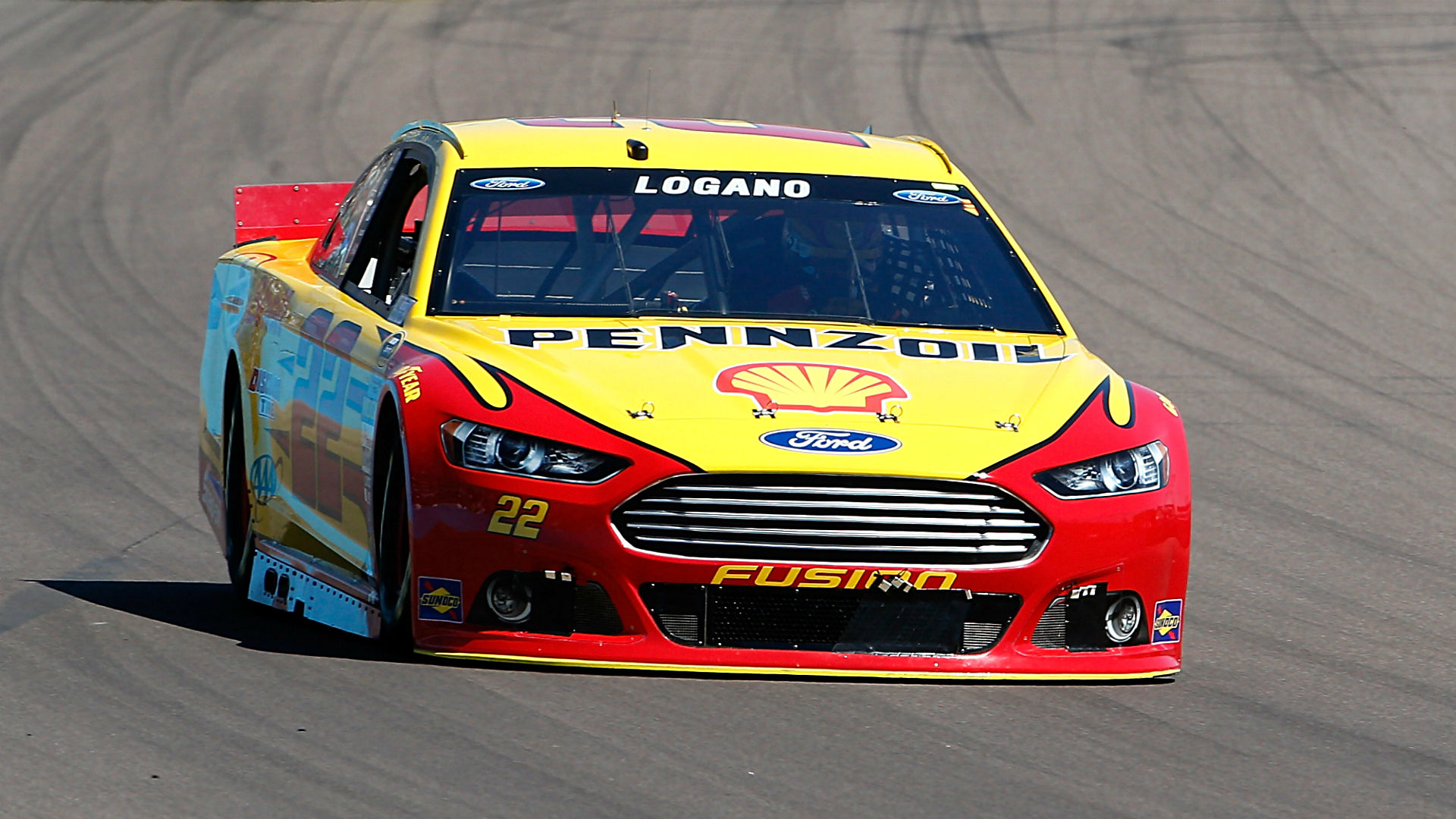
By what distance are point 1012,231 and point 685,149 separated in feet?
32.1

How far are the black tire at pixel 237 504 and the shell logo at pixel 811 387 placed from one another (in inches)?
80.8

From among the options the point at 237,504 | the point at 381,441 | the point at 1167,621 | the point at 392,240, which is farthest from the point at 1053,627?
the point at 237,504

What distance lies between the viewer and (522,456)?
6031 mm

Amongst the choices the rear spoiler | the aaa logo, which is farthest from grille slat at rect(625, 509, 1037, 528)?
the rear spoiler

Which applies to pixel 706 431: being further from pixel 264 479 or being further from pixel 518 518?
pixel 264 479

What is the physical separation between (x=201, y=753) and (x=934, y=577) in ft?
5.94

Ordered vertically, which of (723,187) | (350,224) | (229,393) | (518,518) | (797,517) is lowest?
(518,518)

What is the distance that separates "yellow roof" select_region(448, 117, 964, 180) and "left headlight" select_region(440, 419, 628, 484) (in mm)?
1513

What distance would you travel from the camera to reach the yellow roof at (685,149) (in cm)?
745

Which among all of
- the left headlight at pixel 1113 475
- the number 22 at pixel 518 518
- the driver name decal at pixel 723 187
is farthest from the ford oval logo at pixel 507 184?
the left headlight at pixel 1113 475

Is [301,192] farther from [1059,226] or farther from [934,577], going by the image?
[1059,226]

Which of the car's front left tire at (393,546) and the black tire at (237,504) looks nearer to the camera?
the car's front left tire at (393,546)

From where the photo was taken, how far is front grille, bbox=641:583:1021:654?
6.02 metres

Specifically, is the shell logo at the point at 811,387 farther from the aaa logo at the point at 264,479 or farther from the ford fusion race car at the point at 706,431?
the aaa logo at the point at 264,479
